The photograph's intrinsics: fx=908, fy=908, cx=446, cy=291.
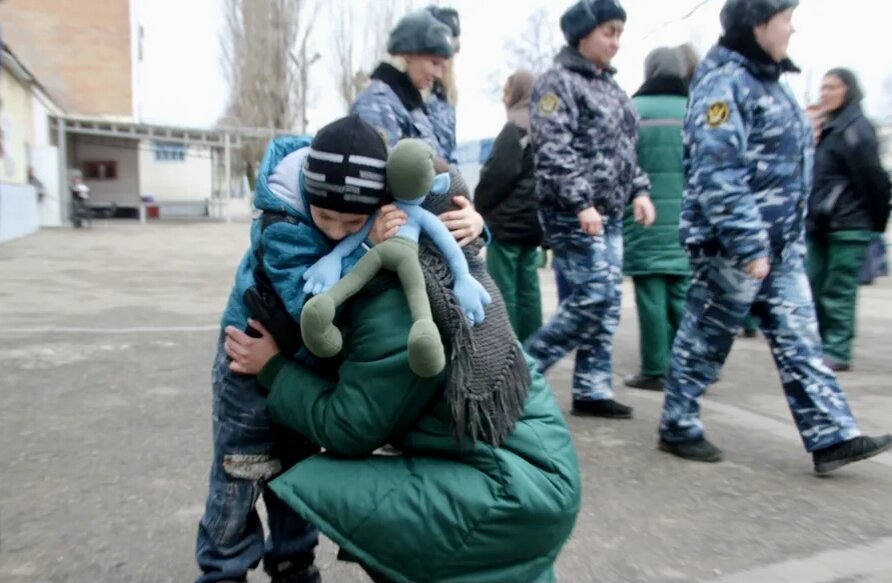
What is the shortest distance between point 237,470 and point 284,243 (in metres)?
0.58

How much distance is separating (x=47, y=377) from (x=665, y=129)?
12.0 ft

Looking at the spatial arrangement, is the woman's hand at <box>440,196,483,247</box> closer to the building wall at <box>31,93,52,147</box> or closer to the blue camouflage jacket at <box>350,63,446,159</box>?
the blue camouflage jacket at <box>350,63,446,159</box>

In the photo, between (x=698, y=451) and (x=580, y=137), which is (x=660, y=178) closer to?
(x=580, y=137)

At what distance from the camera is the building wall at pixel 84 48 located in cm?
3347

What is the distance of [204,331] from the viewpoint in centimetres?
681

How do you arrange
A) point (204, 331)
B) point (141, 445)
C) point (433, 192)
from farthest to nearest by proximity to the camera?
point (204, 331), point (141, 445), point (433, 192)

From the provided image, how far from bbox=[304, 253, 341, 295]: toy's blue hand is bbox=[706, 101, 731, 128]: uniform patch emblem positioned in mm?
1874

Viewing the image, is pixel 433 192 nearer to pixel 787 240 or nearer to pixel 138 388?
pixel 787 240

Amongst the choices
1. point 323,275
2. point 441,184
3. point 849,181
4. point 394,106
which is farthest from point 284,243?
point 849,181

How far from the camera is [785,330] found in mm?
3393

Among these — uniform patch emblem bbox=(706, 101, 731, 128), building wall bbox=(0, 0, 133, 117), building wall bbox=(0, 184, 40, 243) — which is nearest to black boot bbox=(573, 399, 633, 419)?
uniform patch emblem bbox=(706, 101, 731, 128)

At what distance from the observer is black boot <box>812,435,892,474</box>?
331cm

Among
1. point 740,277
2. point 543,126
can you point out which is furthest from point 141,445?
point 740,277

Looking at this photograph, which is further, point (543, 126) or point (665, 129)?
point (665, 129)
